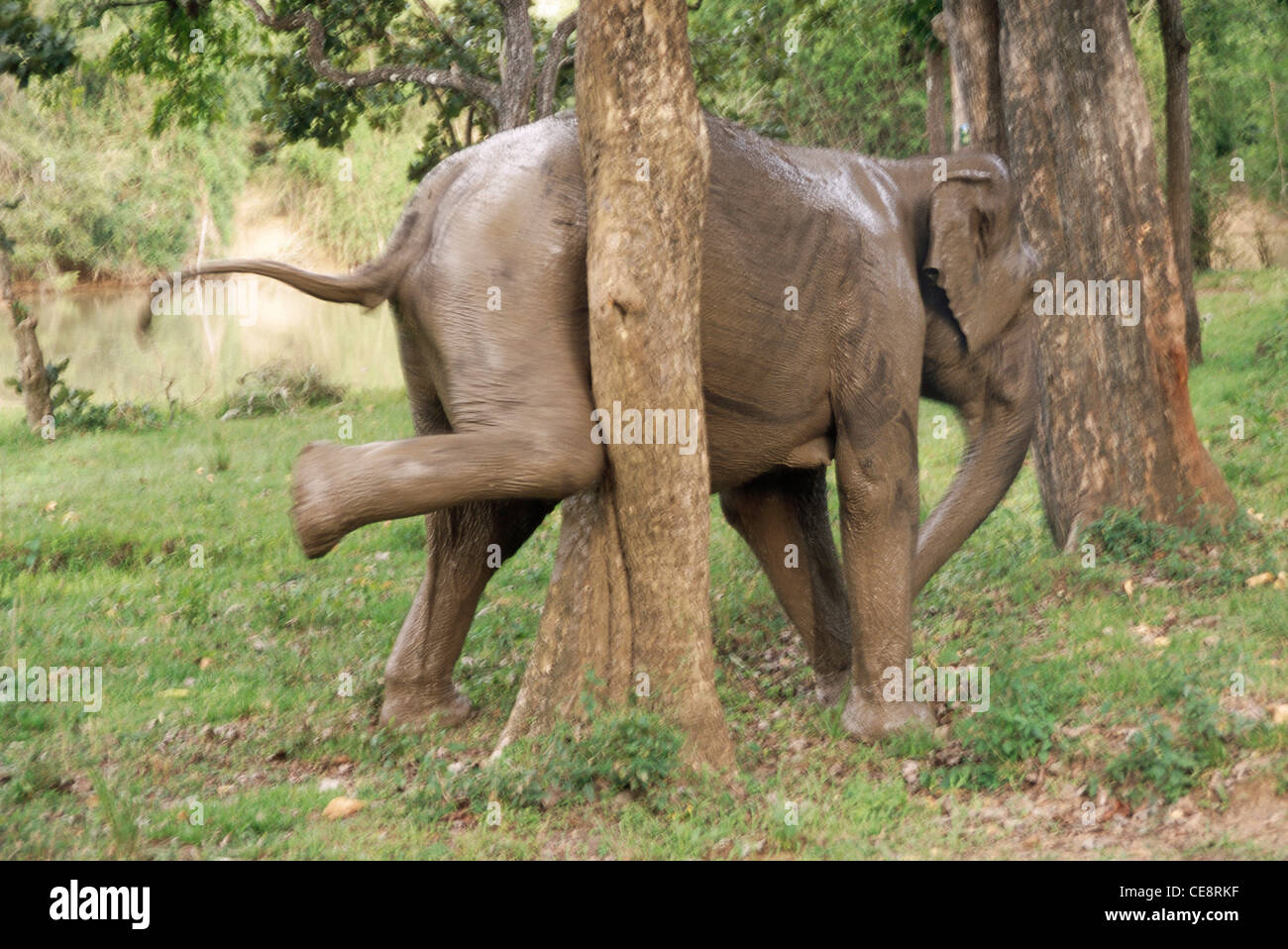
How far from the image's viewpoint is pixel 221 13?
1343 centimetres

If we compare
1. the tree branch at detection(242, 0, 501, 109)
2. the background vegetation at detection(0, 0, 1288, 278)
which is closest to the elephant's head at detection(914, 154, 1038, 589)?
the background vegetation at detection(0, 0, 1288, 278)

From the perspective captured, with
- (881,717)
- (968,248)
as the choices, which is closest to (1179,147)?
(968,248)

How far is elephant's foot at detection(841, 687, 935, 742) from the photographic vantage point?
18.1 feet

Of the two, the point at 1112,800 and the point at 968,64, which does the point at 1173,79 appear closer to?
the point at 968,64

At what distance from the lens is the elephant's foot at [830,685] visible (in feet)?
20.2

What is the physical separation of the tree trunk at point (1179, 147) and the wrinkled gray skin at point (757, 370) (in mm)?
8026

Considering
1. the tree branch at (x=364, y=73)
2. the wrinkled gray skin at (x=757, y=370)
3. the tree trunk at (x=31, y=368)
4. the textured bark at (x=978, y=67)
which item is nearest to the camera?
the wrinkled gray skin at (x=757, y=370)

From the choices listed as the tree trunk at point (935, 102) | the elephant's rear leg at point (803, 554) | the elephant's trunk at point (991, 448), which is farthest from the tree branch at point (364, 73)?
the elephant's trunk at point (991, 448)

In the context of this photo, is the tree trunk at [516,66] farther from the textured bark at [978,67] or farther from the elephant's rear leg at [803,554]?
the elephant's rear leg at [803,554]

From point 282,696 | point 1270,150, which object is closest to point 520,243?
point 282,696

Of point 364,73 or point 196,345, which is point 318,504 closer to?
point 364,73

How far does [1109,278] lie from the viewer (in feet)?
25.1

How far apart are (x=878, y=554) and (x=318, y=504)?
250 centimetres

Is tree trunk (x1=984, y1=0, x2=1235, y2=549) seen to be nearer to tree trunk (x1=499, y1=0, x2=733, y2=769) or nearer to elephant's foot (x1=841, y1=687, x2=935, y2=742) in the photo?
elephant's foot (x1=841, y1=687, x2=935, y2=742)
